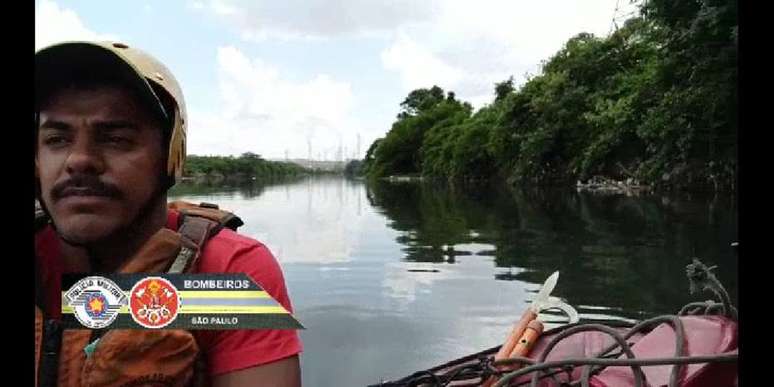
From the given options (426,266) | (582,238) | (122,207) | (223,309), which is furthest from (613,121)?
(122,207)

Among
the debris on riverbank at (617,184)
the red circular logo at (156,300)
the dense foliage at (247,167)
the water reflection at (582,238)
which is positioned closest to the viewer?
the red circular logo at (156,300)

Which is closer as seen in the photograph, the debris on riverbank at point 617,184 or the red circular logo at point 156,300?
the red circular logo at point 156,300

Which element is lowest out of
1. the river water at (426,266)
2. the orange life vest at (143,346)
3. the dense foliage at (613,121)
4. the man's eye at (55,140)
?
the river water at (426,266)

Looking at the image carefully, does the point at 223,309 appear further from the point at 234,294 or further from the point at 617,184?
the point at 617,184

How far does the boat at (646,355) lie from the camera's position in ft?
5.13

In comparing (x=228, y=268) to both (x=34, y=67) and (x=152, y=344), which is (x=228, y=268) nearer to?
(x=152, y=344)

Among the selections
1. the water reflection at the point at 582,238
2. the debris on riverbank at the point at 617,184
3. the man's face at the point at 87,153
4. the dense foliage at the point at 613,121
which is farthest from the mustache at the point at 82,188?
the debris on riverbank at the point at 617,184

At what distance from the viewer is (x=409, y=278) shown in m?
6.45

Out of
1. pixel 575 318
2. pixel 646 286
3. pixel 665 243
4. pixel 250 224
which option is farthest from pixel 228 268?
pixel 665 243

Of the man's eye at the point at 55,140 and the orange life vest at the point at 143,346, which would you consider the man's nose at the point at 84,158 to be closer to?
the man's eye at the point at 55,140

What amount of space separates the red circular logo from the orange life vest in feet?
0.08

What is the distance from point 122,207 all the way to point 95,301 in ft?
0.65

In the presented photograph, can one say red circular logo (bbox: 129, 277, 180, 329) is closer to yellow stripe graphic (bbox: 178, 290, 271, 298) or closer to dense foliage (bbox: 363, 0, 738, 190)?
yellow stripe graphic (bbox: 178, 290, 271, 298)

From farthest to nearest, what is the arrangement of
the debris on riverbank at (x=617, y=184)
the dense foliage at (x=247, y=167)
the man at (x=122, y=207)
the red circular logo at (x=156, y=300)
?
the debris on riverbank at (x=617, y=184) < the dense foliage at (x=247, y=167) < the red circular logo at (x=156, y=300) < the man at (x=122, y=207)
